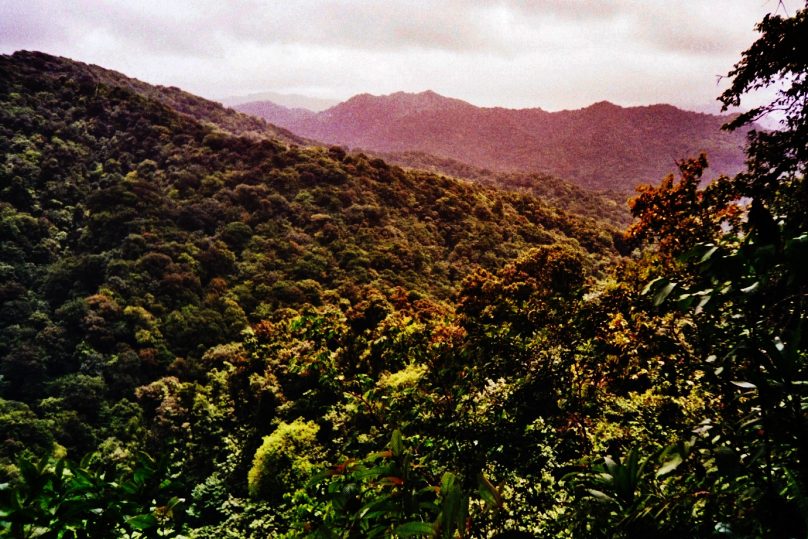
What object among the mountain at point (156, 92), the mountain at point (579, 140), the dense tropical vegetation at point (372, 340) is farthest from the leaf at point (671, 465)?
the mountain at point (579, 140)

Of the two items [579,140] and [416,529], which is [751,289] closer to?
[416,529]

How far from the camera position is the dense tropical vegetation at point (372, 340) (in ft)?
3.97

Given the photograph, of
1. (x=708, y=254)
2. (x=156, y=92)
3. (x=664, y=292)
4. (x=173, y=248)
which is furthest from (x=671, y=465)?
(x=156, y=92)

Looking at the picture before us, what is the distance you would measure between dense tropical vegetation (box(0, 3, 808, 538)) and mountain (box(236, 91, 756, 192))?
3595 inches

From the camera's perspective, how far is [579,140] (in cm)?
15738

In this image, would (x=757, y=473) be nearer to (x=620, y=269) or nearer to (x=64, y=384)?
(x=620, y=269)

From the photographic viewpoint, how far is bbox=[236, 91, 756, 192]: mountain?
140375 mm

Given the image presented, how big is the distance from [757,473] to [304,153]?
47374 millimetres

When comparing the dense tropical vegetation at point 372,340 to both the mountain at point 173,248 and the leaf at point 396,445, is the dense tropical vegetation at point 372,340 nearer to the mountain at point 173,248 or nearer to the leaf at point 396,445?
the leaf at point 396,445

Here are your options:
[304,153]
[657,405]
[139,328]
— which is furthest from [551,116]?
[657,405]

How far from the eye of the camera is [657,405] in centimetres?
557

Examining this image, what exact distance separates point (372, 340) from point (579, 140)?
167 m

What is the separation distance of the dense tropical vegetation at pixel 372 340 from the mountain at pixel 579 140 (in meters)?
91.3

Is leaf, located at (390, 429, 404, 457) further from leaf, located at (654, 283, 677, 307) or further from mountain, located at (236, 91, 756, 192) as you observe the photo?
mountain, located at (236, 91, 756, 192)
